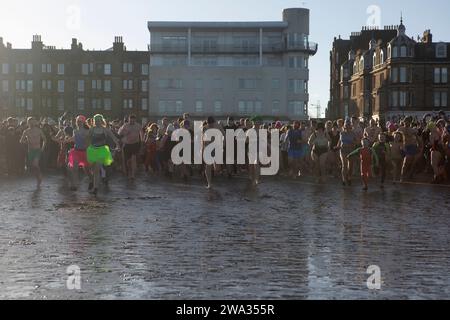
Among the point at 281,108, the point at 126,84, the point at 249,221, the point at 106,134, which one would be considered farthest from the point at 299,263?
the point at 126,84

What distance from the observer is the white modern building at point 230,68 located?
84.5 meters

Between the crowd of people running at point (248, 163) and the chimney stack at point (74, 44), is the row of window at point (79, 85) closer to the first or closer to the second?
the chimney stack at point (74, 44)

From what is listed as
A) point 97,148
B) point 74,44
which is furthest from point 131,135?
point 74,44

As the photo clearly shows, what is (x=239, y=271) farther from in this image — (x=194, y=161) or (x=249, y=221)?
(x=194, y=161)

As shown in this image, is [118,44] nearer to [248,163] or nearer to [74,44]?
[74,44]

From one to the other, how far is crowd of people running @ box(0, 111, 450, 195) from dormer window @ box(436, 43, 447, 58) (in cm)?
5301

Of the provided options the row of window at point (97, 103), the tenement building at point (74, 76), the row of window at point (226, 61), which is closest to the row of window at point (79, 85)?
the tenement building at point (74, 76)

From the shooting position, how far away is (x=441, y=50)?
7788 centimetres

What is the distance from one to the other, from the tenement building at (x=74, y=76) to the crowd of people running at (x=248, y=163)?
80.2 m

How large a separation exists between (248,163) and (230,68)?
202 feet

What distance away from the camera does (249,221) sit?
494 inches

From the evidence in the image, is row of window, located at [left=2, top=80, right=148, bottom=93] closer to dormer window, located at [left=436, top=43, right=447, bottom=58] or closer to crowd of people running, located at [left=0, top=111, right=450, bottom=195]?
dormer window, located at [left=436, top=43, right=447, bottom=58]

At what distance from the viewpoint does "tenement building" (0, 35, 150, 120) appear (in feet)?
359

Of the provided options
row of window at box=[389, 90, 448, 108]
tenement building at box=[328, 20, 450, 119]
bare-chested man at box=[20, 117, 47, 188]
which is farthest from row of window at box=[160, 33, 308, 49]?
bare-chested man at box=[20, 117, 47, 188]
